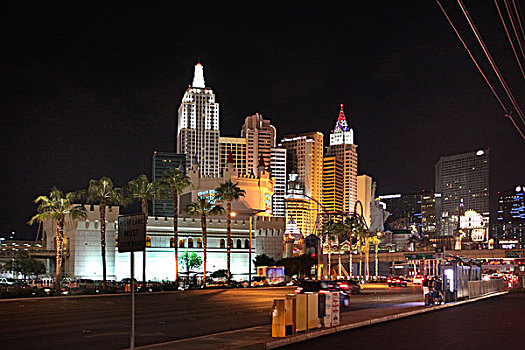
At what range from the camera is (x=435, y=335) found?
20.2m

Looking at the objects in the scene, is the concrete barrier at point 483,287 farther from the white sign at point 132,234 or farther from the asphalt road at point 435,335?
the white sign at point 132,234

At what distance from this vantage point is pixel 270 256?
124m

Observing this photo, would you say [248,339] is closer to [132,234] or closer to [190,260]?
[132,234]

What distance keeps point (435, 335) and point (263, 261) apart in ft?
328

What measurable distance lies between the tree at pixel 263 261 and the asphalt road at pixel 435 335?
301ft

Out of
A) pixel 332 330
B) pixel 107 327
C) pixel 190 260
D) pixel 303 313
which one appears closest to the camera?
pixel 303 313

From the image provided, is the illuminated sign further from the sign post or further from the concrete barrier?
the sign post

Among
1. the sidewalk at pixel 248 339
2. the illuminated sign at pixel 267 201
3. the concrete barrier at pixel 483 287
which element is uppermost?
the illuminated sign at pixel 267 201

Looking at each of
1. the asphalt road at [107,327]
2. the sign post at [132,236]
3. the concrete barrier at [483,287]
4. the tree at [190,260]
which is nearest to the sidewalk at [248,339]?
the asphalt road at [107,327]

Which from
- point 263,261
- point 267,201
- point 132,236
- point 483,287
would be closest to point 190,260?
point 263,261

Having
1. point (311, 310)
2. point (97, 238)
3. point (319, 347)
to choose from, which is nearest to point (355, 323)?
point (311, 310)

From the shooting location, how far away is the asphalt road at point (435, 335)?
17.5 m

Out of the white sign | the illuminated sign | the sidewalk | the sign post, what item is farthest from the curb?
the illuminated sign

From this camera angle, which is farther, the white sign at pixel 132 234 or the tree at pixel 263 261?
the tree at pixel 263 261
